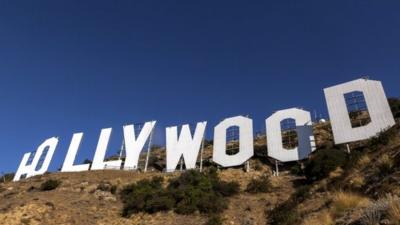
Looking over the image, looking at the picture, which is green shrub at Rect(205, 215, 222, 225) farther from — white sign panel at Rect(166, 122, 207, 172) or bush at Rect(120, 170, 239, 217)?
white sign panel at Rect(166, 122, 207, 172)

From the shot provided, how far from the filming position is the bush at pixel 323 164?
27.1 metres

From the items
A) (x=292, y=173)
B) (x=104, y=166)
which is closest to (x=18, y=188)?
(x=104, y=166)

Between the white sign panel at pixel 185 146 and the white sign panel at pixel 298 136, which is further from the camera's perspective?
the white sign panel at pixel 185 146

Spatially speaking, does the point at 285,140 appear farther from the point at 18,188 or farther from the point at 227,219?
the point at 18,188

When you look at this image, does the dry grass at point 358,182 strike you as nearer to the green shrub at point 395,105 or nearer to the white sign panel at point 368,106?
the white sign panel at point 368,106

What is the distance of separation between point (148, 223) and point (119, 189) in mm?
9133

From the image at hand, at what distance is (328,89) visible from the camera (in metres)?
34.0

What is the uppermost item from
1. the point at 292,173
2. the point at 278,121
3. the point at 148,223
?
the point at 278,121

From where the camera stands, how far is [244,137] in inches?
1476

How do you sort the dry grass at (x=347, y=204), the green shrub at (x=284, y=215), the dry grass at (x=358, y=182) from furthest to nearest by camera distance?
the green shrub at (x=284, y=215) → the dry grass at (x=358, y=182) → the dry grass at (x=347, y=204)

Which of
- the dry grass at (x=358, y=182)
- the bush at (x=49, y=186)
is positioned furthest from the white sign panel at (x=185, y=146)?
the dry grass at (x=358, y=182)

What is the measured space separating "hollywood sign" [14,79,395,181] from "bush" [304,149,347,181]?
3.49m

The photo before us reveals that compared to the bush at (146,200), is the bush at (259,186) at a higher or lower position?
higher

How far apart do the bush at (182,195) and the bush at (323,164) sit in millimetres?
5563
